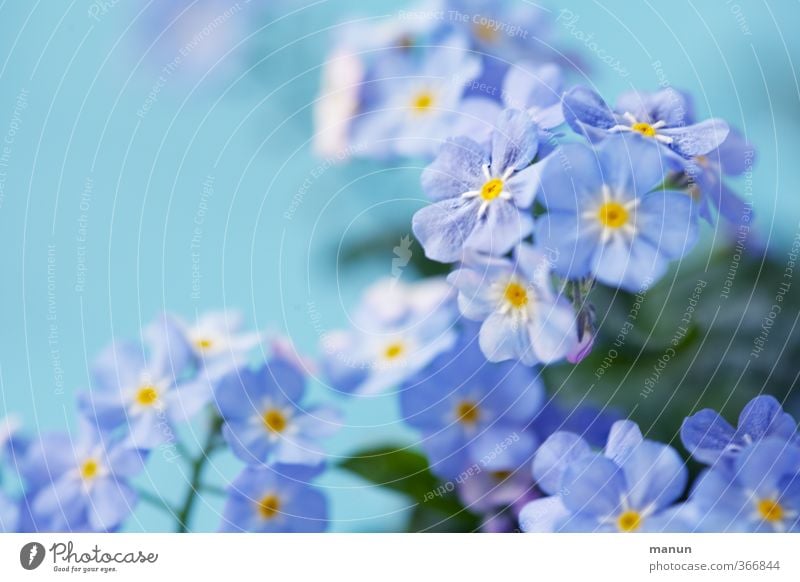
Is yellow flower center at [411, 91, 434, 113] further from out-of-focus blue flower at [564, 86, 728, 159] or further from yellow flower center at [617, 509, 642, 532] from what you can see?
A: yellow flower center at [617, 509, 642, 532]

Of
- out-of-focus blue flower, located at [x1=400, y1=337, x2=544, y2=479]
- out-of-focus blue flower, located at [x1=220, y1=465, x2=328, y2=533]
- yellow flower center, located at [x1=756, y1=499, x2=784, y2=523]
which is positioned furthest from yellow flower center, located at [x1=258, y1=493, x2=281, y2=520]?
yellow flower center, located at [x1=756, y1=499, x2=784, y2=523]

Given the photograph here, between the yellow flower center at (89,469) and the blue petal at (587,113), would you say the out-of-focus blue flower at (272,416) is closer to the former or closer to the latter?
the yellow flower center at (89,469)

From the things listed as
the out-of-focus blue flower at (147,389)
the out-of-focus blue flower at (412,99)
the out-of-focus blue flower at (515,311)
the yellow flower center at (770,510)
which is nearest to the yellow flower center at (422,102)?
the out-of-focus blue flower at (412,99)

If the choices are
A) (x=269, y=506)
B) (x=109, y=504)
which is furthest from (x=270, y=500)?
(x=109, y=504)

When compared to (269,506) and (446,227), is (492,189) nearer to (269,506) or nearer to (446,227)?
(446,227)
